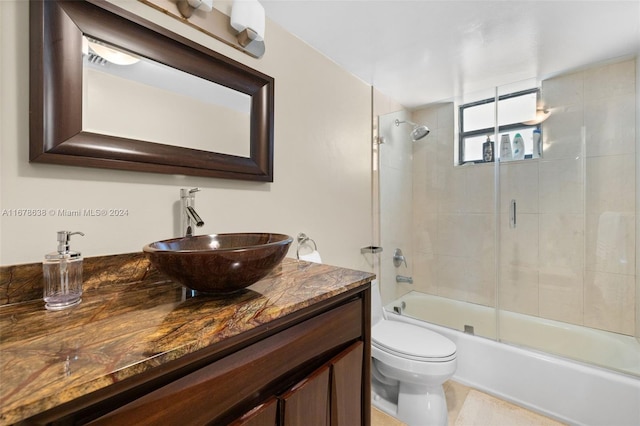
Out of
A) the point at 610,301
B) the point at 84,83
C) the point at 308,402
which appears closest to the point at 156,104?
the point at 84,83

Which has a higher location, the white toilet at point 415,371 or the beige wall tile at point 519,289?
the beige wall tile at point 519,289

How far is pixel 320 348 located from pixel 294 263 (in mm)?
436

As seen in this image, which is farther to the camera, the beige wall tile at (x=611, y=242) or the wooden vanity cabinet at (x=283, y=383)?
the beige wall tile at (x=611, y=242)

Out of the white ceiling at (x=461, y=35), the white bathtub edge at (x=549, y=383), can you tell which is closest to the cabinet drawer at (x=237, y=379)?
the white ceiling at (x=461, y=35)

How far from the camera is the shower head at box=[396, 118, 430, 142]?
97.1 inches

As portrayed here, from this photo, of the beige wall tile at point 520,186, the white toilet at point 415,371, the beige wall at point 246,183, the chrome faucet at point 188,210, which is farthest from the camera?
the beige wall tile at point 520,186

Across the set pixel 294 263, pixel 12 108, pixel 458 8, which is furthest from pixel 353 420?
pixel 458 8

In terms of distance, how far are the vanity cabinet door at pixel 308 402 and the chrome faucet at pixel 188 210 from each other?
649 mm

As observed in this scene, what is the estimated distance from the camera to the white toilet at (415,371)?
1427 mm

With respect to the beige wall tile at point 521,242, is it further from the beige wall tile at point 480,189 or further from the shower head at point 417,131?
the shower head at point 417,131

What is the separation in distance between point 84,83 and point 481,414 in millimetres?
2418

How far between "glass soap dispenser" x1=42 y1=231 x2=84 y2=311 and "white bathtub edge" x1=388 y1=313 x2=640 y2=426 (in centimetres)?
215

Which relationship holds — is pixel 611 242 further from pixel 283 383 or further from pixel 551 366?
pixel 283 383

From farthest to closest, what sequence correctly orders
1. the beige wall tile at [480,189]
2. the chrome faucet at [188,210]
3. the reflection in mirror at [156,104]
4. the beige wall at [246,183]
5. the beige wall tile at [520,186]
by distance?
the beige wall tile at [480,189], the beige wall tile at [520,186], the chrome faucet at [188,210], the reflection in mirror at [156,104], the beige wall at [246,183]
